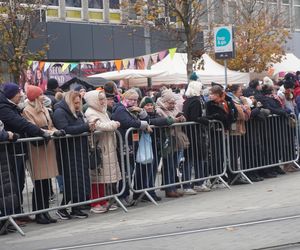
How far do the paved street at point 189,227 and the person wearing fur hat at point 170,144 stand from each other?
0.32 metres

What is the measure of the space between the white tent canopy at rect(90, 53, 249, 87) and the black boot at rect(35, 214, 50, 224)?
44.5 ft

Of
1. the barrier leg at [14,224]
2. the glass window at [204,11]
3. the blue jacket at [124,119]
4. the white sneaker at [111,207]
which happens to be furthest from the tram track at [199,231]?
the glass window at [204,11]

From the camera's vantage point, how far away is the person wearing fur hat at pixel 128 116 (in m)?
10.1

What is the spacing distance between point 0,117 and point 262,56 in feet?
85.7

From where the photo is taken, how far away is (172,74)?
78.8 feet

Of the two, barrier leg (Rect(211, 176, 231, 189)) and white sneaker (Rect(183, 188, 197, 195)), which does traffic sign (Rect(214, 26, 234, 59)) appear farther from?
white sneaker (Rect(183, 188, 197, 195))

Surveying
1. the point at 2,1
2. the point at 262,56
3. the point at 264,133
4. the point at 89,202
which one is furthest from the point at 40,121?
the point at 262,56

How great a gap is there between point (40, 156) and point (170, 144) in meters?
Result: 2.46

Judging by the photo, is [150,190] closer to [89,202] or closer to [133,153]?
[133,153]

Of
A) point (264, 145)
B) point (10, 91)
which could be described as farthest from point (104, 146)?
point (264, 145)

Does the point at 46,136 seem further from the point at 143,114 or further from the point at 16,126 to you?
the point at 143,114

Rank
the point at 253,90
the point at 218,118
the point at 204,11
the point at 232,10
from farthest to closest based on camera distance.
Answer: the point at 232,10
the point at 204,11
the point at 253,90
the point at 218,118

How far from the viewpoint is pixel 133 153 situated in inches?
401

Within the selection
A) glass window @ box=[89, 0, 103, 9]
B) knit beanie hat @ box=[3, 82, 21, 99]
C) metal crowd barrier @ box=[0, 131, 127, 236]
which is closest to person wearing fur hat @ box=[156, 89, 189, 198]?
metal crowd barrier @ box=[0, 131, 127, 236]
